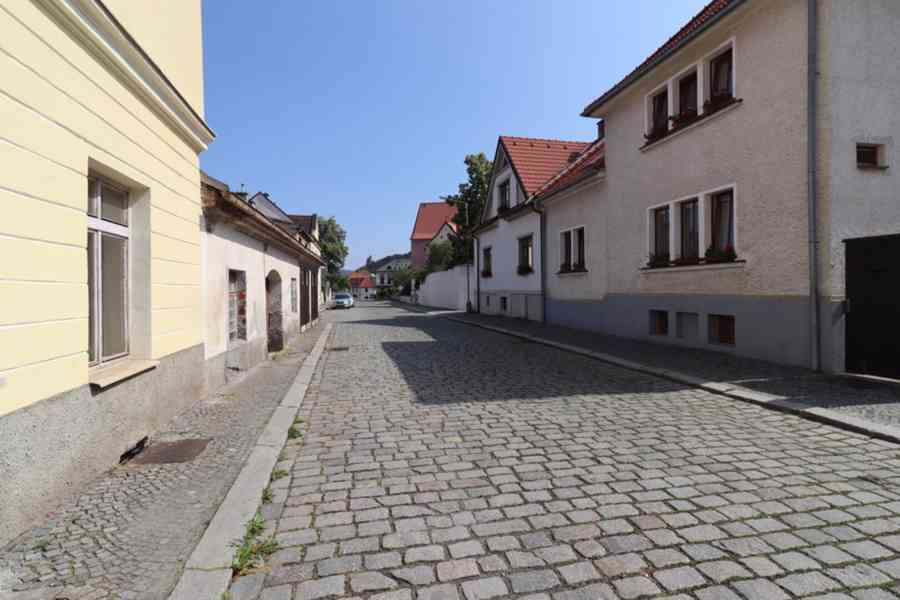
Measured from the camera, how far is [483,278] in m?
26.3

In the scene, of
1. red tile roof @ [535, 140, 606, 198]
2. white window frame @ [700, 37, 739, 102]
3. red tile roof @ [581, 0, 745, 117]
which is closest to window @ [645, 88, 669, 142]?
red tile roof @ [581, 0, 745, 117]

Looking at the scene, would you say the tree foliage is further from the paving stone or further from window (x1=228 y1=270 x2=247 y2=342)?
the paving stone

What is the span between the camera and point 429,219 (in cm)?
7881

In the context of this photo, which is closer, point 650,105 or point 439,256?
point 650,105

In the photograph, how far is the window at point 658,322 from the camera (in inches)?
463

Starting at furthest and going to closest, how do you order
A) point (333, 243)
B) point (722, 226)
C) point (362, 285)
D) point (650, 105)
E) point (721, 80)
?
A: point (362, 285) < point (333, 243) < point (650, 105) < point (721, 80) < point (722, 226)

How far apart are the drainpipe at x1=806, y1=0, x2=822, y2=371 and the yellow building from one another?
8599 millimetres

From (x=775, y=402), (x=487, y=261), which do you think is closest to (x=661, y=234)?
(x=775, y=402)

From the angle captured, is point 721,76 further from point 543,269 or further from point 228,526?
point 228,526

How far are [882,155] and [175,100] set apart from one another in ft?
32.2

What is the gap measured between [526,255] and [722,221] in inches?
432

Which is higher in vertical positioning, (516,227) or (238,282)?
(516,227)

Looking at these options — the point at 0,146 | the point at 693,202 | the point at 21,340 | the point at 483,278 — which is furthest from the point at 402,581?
the point at 483,278

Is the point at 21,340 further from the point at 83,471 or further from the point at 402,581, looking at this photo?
the point at 402,581
